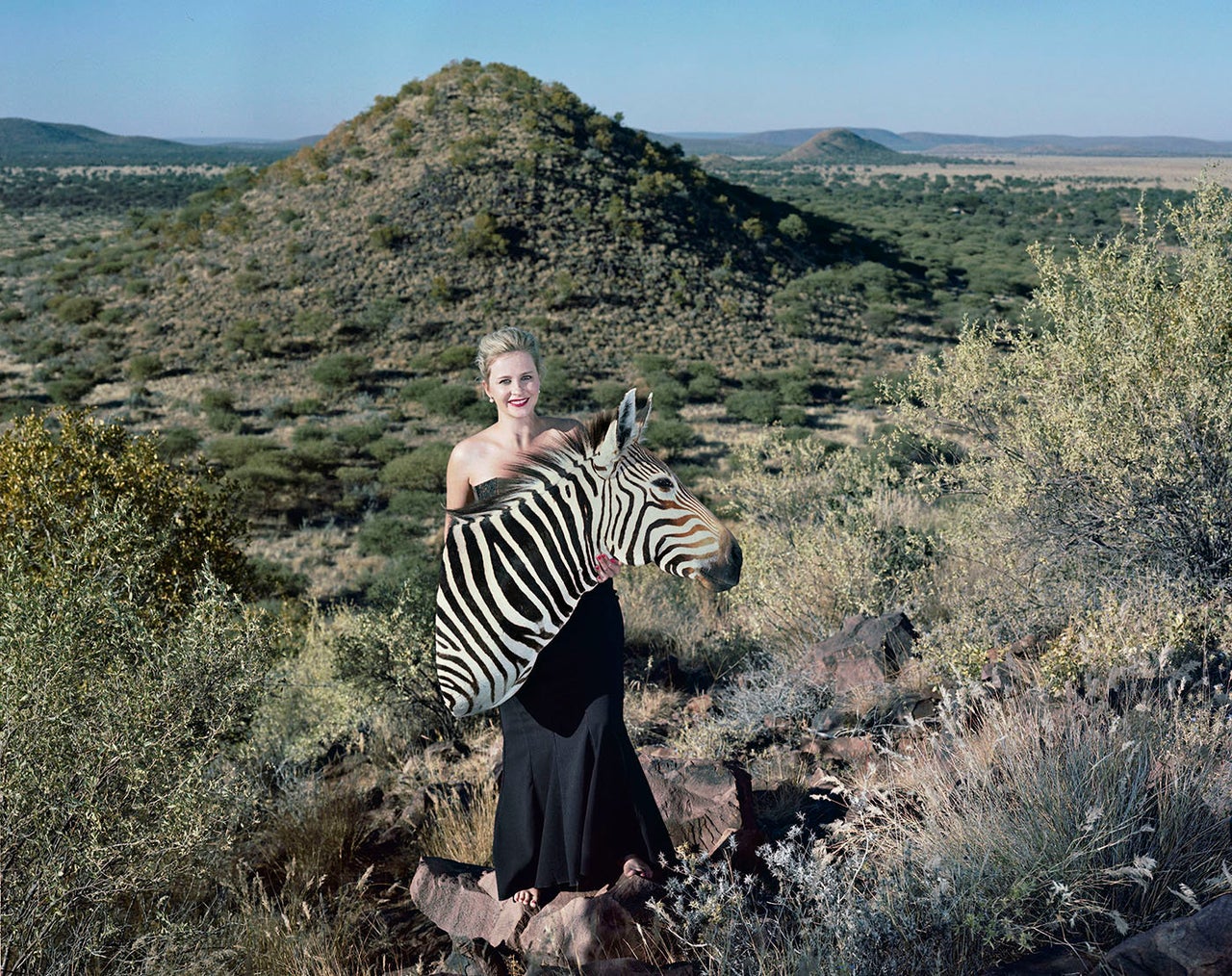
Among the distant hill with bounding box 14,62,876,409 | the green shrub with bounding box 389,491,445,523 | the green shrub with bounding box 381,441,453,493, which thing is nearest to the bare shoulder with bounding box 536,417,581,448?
the green shrub with bounding box 389,491,445,523

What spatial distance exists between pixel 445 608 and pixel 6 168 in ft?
412

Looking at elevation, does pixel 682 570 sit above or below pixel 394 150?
below

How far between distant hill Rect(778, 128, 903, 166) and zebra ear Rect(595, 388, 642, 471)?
159245 mm

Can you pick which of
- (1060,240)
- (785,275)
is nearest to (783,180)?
(1060,240)

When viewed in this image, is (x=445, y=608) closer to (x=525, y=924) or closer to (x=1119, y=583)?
(x=525, y=924)

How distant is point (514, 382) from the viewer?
10.1 feet

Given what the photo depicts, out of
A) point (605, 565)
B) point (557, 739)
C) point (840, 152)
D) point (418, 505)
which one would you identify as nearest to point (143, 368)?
point (418, 505)

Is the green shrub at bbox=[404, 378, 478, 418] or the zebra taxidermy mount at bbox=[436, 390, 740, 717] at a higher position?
the zebra taxidermy mount at bbox=[436, 390, 740, 717]

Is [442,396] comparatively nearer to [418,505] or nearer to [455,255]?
[418,505]

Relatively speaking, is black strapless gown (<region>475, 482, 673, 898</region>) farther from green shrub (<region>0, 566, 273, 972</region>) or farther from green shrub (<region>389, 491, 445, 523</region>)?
green shrub (<region>389, 491, 445, 523</region>)

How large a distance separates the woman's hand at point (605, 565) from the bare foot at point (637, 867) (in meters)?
1.03

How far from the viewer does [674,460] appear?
65.4 feet

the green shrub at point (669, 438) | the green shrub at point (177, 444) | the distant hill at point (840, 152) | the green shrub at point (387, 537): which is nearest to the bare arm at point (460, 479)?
the green shrub at point (387, 537)

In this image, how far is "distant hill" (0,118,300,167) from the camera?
→ 121 m
